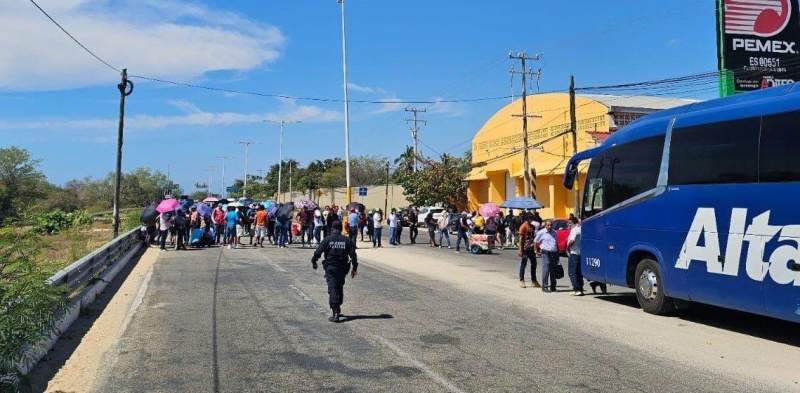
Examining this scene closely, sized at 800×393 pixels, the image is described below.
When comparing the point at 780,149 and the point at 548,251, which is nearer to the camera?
the point at 780,149

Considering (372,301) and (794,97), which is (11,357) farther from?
(794,97)

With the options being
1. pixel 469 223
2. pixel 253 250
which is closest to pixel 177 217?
pixel 253 250

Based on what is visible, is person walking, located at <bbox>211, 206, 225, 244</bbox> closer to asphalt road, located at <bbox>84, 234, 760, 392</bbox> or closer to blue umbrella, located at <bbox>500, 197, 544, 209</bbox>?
blue umbrella, located at <bbox>500, 197, 544, 209</bbox>

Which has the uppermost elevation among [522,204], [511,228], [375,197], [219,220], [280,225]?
[375,197]

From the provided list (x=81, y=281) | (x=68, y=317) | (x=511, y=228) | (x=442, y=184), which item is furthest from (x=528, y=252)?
(x=442, y=184)

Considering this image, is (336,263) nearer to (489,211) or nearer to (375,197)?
(489,211)

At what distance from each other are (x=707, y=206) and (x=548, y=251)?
4.43 metres

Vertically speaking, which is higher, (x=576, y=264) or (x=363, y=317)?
(x=576, y=264)

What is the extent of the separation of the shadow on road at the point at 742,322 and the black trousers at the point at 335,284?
5.59 meters

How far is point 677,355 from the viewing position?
788 cm

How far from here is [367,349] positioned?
792cm

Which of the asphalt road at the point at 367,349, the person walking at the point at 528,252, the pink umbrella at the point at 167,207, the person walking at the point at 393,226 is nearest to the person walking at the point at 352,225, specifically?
the person walking at the point at 393,226

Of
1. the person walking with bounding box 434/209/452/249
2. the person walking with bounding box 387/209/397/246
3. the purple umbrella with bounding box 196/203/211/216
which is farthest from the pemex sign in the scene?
the purple umbrella with bounding box 196/203/211/216

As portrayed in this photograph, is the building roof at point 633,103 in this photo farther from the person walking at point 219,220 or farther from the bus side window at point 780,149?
the bus side window at point 780,149
